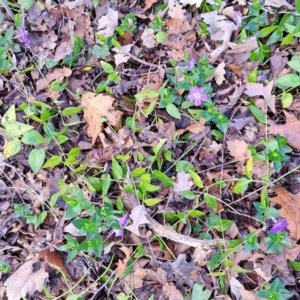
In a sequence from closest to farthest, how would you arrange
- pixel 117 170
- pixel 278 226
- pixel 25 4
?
pixel 278 226
pixel 117 170
pixel 25 4

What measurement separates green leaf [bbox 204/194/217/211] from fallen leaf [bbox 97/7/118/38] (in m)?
1.11

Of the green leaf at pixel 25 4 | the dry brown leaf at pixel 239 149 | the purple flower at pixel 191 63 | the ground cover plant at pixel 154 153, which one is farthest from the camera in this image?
the green leaf at pixel 25 4

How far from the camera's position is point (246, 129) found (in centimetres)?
187

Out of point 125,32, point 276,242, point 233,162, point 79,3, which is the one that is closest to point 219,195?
point 233,162

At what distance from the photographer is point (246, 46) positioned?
1970 millimetres

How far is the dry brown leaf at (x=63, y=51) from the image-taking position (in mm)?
2157

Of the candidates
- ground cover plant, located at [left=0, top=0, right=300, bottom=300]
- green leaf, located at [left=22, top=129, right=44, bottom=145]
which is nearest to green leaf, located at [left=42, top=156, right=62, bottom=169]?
ground cover plant, located at [left=0, top=0, right=300, bottom=300]

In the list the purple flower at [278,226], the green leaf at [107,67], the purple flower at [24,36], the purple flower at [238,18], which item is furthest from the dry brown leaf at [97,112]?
the purple flower at [278,226]

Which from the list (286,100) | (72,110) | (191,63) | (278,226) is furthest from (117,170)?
(286,100)

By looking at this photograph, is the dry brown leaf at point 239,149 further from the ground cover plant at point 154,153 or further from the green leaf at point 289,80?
the green leaf at point 289,80

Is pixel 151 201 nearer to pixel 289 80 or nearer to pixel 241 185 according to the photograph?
pixel 241 185

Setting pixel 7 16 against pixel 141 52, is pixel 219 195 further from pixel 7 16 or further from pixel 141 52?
pixel 7 16

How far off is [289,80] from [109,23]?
3.52 feet

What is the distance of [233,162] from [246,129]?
0.61 ft
